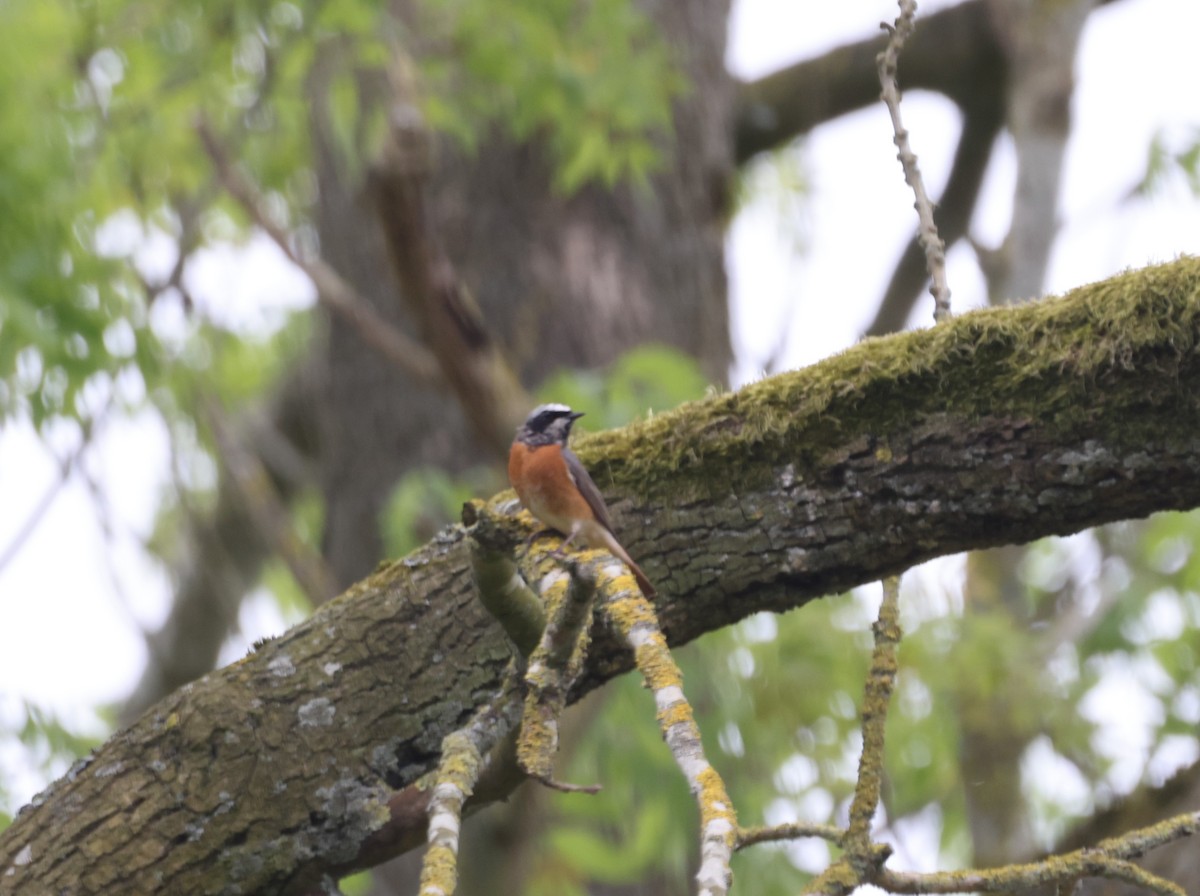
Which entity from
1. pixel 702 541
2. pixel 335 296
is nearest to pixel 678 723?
pixel 702 541

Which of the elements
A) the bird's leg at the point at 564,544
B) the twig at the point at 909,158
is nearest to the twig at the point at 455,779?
the bird's leg at the point at 564,544

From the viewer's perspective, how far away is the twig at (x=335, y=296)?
573 cm

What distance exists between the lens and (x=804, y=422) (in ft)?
9.55

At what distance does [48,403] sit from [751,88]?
523cm

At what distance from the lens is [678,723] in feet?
6.26

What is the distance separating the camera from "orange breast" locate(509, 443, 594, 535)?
287 cm

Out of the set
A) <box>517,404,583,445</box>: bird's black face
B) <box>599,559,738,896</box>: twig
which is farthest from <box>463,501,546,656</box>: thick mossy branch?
<box>517,404,583,445</box>: bird's black face

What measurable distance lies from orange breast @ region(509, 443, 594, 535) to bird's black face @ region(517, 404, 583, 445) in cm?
17

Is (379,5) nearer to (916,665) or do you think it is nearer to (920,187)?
(920,187)

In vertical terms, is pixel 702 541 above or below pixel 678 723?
above

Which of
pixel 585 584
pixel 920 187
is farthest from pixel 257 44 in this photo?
pixel 585 584

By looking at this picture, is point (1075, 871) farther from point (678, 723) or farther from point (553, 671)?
point (553, 671)

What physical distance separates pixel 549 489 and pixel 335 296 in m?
3.25

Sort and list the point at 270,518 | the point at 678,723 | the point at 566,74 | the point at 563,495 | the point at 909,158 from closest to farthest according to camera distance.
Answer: the point at 678,723
the point at 563,495
the point at 909,158
the point at 566,74
the point at 270,518
